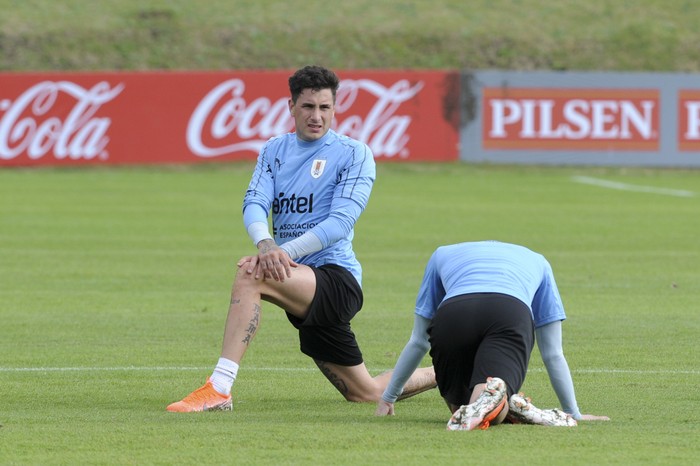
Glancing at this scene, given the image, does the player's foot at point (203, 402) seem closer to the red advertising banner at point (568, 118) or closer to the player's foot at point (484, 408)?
the player's foot at point (484, 408)

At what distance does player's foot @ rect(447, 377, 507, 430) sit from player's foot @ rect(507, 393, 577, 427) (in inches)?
6.4

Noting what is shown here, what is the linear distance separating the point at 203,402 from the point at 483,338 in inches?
65.4

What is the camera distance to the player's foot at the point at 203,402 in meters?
7.82

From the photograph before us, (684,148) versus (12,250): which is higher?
(684,148)

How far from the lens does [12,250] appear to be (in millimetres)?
18250

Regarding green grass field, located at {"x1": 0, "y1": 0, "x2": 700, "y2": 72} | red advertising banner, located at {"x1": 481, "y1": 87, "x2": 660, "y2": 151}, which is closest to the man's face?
red advertising banner, located at {"x1": 481, "y1": 87, "x2": 660, "y2": 151}

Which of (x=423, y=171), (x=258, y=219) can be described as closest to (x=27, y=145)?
(x=423, y=171)

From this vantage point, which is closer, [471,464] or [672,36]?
[471,464]

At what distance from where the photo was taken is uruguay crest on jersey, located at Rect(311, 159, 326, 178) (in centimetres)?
842

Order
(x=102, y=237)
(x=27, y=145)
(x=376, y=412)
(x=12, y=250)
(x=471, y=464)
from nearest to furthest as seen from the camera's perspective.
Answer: (x=471, y=464) → (x=376, y=412) → (x=12, y=250) → (x=102, y=237) → (x=27, y=145)

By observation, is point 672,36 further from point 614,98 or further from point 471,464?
point 471,464

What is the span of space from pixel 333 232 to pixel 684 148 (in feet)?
89.5

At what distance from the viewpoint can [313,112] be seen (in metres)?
8.38

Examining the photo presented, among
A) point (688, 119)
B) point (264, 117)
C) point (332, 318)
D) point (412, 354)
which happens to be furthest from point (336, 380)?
point (688, 119)
